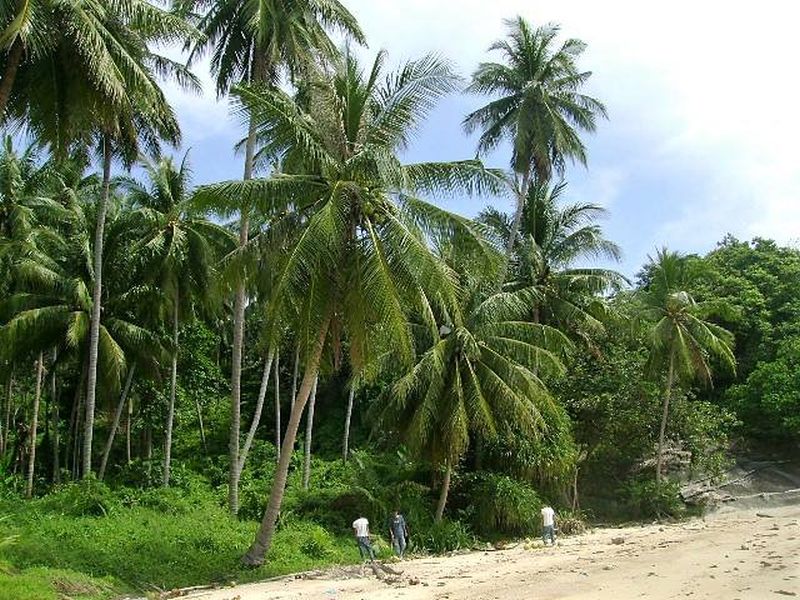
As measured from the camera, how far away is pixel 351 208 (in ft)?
49.9

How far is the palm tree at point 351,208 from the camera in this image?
558 inches

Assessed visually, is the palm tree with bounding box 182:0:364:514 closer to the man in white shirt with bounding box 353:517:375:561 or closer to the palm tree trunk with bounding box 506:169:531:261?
the man in white shirt with bounding box 353:517:375:561

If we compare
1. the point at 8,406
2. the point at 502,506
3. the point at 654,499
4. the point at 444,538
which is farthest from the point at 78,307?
the point at 654,499

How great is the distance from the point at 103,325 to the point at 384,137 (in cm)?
1286

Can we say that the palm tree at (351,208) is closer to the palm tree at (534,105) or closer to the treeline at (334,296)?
the treeline at (334,296)

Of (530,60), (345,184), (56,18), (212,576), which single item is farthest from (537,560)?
(530,60)

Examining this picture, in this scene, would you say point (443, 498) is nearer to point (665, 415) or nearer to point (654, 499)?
point (654, 499)

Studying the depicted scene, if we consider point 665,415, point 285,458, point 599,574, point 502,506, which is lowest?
point 599,574

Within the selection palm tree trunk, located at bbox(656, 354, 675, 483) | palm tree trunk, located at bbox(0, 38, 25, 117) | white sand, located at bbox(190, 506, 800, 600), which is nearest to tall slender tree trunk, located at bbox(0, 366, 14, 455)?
palm tree trunk, located at bbox(0, 38, 25, 117)

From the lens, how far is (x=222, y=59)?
829 inches

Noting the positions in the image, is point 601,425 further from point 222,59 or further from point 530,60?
point 222,59

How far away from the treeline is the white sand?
2.82 meters

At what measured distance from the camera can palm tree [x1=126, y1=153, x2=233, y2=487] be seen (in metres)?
23.3

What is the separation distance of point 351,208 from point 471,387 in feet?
25.5
